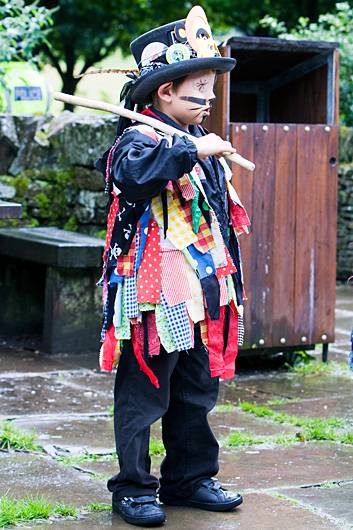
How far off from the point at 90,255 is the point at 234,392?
1.35m

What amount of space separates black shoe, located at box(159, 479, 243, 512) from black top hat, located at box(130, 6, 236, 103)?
1377 millimetres

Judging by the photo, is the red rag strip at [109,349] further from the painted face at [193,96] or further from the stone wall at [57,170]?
the stone wall at [57,170]

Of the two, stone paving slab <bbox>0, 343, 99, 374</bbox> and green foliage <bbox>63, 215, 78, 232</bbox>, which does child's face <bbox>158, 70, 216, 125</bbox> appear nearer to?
stone paving slab <bbox>0, 343, 99, 374</bbox>

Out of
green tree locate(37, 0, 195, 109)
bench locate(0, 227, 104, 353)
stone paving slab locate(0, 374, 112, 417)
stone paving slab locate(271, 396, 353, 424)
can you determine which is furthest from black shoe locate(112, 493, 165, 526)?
green tree locate(37, 0, 195, 109)

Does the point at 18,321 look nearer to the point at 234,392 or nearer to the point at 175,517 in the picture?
the point at 234,392

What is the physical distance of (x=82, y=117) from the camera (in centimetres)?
773

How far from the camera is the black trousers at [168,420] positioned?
3.70m

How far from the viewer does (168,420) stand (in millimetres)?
3889

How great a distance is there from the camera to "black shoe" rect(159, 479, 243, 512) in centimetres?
380

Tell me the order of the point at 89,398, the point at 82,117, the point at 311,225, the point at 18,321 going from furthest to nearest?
the point at 82,117, the point at 18,321, the point at 311,225, the point at 89,398

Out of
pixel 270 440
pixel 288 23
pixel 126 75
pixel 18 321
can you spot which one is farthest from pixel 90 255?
pixel 288 23

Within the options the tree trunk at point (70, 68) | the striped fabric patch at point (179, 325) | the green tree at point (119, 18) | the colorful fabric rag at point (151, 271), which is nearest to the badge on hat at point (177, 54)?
the colorful fabric rag at point (151, 271)

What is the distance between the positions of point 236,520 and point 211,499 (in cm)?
14

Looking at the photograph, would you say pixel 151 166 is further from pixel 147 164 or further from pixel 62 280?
pixel 62 280
